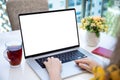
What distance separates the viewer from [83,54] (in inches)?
48.1

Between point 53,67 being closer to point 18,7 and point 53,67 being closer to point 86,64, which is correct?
point 86,64

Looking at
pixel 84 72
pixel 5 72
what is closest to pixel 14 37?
pixel 5 72

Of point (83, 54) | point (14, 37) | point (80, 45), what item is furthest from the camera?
point (14, 37)

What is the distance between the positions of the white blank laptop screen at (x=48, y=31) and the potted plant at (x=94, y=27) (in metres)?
0.10

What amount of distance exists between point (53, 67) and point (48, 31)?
0.90 ft

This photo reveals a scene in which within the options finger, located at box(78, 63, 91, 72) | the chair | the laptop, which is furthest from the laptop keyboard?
the chair

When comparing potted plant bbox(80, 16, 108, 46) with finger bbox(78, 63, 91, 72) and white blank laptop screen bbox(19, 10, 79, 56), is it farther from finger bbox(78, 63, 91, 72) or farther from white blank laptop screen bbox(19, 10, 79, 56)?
finger bbox(78, 63, 91, 72)

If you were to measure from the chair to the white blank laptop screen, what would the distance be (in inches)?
27.2

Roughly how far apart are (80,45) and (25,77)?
1.69ft

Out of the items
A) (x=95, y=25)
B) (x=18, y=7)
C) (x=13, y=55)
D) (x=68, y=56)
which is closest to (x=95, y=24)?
(x=95, y=25)

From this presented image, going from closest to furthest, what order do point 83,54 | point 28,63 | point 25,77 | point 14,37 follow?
1. point 25,77
2. point 28,63
3. point 83,54
4. point 14,37

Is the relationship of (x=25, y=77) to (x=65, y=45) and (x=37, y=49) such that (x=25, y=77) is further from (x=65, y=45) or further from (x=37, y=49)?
(x=65, y=45)

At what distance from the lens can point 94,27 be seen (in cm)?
130

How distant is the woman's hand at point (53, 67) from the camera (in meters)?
0.95
